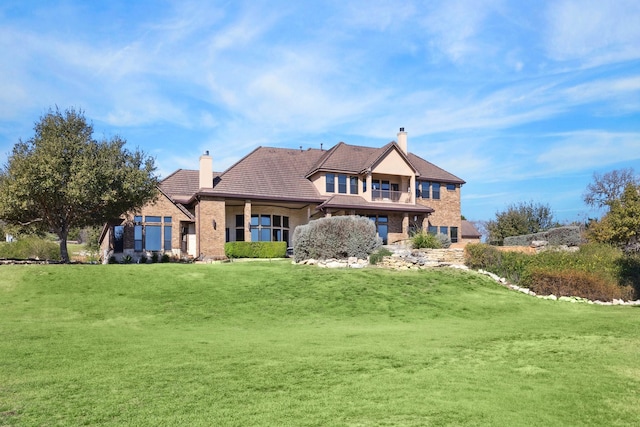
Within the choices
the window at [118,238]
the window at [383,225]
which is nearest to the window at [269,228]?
the window at [383,225]

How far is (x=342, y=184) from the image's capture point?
1468 inches

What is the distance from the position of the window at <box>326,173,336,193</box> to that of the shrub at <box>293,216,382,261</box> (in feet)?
36.9

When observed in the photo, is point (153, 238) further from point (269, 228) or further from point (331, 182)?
point (331, 182)

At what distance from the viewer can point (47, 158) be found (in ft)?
78.8

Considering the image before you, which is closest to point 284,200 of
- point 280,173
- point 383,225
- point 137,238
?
point 280,173

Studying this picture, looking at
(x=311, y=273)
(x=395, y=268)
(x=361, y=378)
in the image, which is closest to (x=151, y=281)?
(x=311, y=273)

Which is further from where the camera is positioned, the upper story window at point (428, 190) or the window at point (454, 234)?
the window at point (454, 234)

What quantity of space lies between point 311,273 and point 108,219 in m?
12.3

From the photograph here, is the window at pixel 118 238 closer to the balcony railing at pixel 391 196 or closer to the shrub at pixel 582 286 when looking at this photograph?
the balcony railing at pixel 391 196

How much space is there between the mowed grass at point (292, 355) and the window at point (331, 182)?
1722cm

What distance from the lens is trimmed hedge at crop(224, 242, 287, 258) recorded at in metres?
31.8

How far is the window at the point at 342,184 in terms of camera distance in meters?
37.2

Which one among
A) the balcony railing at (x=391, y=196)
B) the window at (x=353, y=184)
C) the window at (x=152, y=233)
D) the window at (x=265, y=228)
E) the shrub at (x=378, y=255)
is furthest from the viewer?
the balcony railing at (x=391, y=196)

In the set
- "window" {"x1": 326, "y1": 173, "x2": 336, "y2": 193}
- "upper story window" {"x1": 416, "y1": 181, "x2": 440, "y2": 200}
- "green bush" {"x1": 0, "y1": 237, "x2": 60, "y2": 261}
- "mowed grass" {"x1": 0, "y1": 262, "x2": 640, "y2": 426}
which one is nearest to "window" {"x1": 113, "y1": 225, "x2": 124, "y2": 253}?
"green bush" {"x1": 0, "y1": 237, "x2": 60, "y2": 261}
